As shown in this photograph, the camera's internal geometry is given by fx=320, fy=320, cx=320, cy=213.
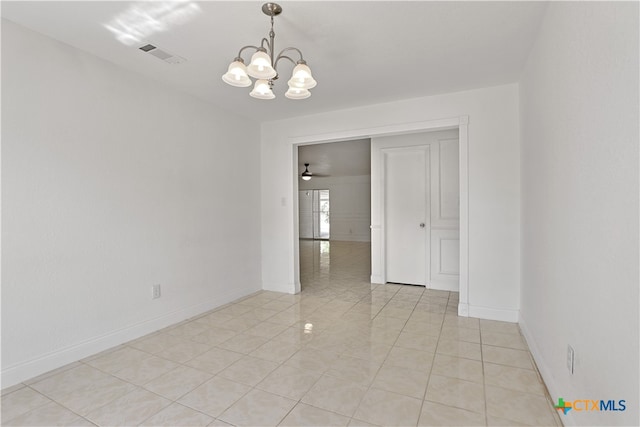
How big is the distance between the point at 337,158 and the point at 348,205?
11.3ft

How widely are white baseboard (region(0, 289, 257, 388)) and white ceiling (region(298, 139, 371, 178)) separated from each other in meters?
3.49

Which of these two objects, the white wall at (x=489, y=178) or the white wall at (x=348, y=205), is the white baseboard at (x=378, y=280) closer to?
the white wall at (x=489, y=178)

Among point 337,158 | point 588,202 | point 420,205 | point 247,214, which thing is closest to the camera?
point 588,202

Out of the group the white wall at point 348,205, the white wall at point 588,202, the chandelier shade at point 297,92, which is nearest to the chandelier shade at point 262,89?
the chandelier shade at point 297,92

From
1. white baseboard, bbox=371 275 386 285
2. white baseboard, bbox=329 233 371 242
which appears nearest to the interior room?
white baseboard, bbox=371 275 386 285

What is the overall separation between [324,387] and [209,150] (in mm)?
2838

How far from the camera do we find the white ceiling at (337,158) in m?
6.55

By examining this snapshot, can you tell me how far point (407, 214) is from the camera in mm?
4797

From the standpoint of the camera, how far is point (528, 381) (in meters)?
2.13

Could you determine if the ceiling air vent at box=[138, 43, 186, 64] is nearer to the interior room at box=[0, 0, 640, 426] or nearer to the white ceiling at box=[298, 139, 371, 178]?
the interior room at box=[0, 0, 640, 426]

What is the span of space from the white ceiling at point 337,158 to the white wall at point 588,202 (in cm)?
405

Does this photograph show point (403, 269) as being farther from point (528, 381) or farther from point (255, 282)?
point (528, 381)

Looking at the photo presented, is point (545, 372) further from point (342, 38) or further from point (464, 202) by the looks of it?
point (342, 38)

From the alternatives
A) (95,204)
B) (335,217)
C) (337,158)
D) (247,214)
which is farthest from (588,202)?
(335,217)
